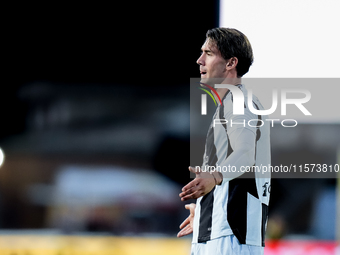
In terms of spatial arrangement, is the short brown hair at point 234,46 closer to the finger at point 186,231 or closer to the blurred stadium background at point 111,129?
the finger at point 186,231

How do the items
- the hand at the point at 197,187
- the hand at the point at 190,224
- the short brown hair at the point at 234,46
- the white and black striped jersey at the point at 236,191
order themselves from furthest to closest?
the hand at the point at 190,224
the short brown hair at the point at 234,46
the white and black striped jersey at the point at 236,191
the hand at the point at 197,187

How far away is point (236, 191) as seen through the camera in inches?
75.7

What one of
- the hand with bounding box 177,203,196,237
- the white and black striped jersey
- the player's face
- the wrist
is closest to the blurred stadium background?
the hand with bounding box 177,203,196,237

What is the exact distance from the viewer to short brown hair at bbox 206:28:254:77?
6.81 feet

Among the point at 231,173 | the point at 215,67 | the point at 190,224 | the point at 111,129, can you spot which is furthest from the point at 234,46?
the point at 111,129

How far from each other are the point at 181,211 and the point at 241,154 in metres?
6.82

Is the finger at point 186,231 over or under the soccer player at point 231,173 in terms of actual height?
under

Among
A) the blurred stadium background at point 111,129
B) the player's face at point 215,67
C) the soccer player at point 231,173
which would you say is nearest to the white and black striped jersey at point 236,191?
the soccer player at point 231,173

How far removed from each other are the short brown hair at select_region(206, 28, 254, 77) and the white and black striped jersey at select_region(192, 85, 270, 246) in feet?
0.53

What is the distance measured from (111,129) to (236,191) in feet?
26.3

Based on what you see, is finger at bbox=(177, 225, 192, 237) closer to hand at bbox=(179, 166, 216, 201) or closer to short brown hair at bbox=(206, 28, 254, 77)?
hand at bbox=(179, 166, 216, 201)

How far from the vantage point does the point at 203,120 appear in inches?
342

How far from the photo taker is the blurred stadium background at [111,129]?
869cm

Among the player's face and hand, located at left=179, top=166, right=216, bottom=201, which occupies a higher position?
the player's face
